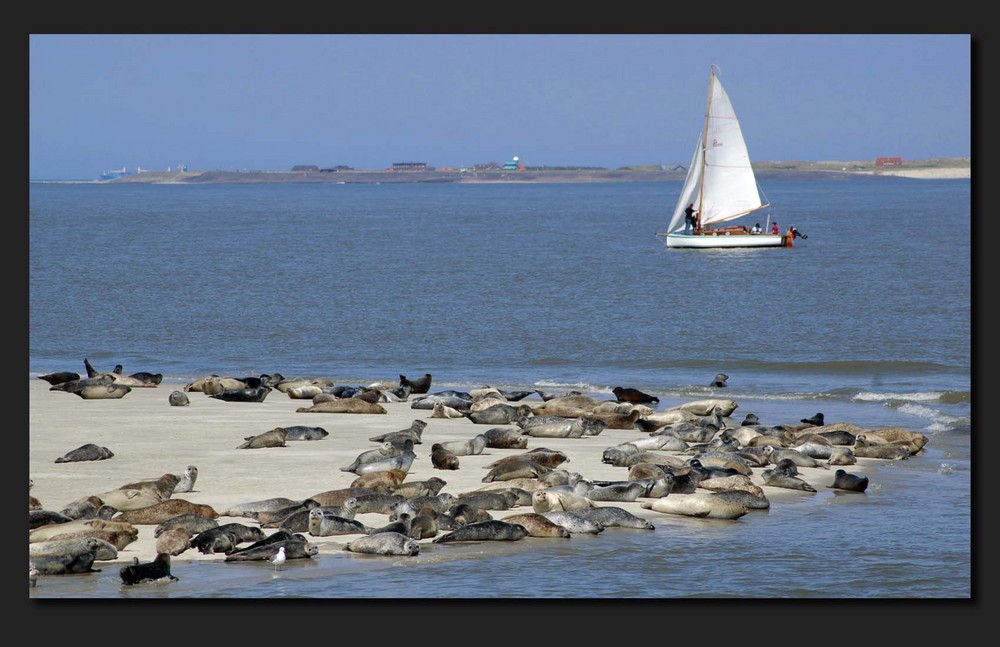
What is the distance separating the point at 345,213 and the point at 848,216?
43.0 m

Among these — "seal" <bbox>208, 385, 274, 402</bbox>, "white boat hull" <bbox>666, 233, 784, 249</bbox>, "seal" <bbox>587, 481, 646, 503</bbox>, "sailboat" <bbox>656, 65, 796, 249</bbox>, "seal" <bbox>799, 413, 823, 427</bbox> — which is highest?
"sailboat" <bbox>656, 65, 796, 249</bbox>

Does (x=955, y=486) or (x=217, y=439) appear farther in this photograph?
(x=217, y=439)

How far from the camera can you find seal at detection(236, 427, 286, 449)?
15.1m

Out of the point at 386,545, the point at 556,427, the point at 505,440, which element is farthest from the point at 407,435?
the point at 386,545

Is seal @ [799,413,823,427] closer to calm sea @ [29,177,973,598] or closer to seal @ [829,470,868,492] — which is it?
calm sea @ [29,177,973,598]

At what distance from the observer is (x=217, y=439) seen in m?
15.7

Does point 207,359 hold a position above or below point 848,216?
below

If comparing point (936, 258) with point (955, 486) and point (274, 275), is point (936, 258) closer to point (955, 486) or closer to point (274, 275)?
point (274, 275)

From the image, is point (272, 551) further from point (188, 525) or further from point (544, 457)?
point (544, 457)

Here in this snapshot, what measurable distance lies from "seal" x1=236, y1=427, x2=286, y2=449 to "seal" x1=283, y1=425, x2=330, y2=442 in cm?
36

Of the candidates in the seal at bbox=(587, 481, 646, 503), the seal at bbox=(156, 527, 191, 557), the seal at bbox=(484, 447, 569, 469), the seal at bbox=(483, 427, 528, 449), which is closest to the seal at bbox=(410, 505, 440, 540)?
the seal at bbox=(156, 527, 191, 557)

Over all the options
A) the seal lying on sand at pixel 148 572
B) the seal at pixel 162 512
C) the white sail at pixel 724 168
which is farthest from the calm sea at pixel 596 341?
the white sail at pixel 724 168

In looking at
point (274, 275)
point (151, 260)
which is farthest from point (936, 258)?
point (151, 260)

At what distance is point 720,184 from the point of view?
196ft
